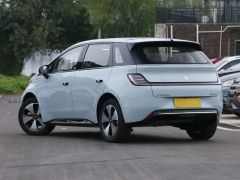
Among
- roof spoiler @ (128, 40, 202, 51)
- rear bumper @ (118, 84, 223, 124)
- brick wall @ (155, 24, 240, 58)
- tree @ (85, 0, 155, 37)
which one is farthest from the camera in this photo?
tree @ (85, 0, 155, 37)

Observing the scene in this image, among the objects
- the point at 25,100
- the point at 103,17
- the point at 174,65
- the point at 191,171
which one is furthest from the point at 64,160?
the point at 103,17

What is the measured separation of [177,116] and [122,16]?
4199 centimetres

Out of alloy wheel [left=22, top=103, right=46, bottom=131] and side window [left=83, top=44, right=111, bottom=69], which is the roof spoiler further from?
alloy wheel [left=22, top=103, right=46, bottom=131]

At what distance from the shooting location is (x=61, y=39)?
62062 millimetres

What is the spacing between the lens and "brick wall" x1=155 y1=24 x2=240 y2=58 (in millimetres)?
43125

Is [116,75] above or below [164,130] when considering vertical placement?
above

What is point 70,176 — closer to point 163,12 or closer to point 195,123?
point 195,123

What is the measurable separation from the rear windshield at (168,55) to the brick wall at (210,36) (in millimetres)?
31437

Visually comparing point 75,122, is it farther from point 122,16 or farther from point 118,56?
point 122,16

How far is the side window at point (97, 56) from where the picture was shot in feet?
38.3

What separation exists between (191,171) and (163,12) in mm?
36378

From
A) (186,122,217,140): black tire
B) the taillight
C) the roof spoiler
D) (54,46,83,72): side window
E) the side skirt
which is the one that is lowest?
(186,122,217,140): black tire

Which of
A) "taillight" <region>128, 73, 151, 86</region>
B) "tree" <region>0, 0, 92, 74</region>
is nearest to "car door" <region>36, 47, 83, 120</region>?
"taillight" <region>128, 73, 151, 86</region>

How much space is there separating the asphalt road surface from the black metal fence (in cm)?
3068
